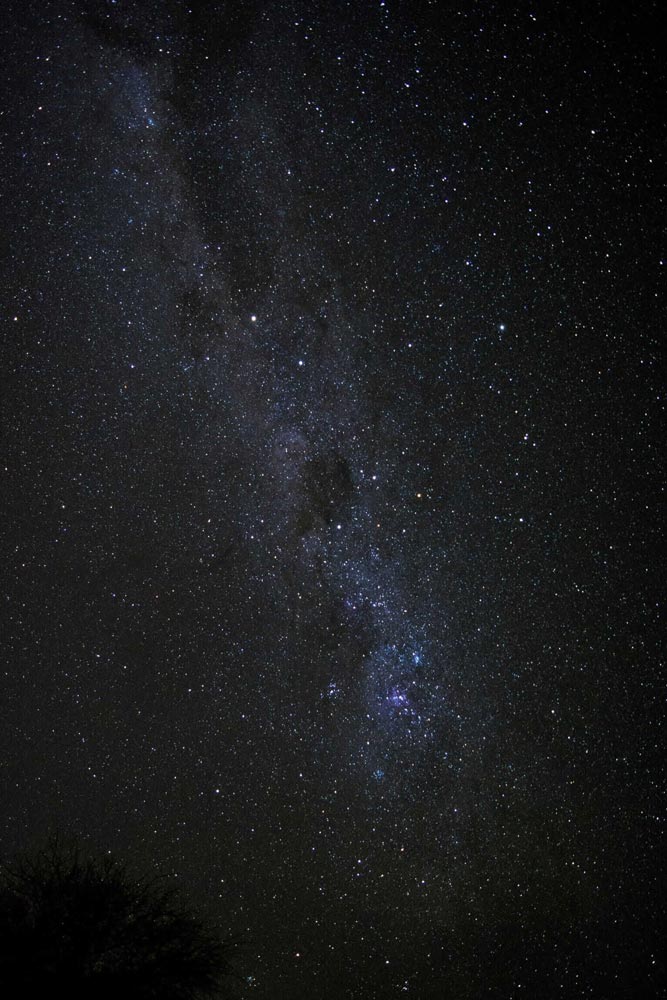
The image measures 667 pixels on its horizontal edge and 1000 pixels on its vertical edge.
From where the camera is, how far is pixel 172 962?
4.42 metres

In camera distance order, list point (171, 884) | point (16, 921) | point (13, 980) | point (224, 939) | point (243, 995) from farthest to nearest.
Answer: point (243, 995)
point (171, 884)
point (224, 939)
point (16, 921)
point (13, 980)

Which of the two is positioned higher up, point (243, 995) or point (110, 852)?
point (110, 852)

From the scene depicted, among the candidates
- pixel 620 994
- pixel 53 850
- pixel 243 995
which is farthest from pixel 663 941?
pixel 53 850

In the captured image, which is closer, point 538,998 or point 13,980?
point 13,980

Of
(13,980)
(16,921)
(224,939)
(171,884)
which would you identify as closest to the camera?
(13,980)

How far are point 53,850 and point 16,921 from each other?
38.3 inches

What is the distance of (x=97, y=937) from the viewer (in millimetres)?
4219

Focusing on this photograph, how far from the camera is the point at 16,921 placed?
4195 mm

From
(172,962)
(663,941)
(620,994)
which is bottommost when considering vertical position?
(172,962)

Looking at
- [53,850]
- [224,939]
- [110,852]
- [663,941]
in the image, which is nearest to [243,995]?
[224,939]

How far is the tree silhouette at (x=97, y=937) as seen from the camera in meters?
3.80

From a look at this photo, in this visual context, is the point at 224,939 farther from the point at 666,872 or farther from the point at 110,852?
the point at 666,872

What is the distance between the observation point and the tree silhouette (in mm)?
3799

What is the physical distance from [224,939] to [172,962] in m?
0.63
